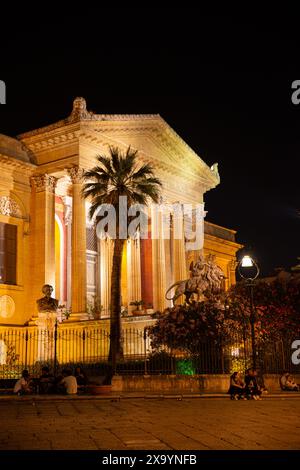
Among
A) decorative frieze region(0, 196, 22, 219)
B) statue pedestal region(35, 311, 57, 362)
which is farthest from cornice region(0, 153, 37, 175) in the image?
statue pedestal region(35, 311, 57, 362)

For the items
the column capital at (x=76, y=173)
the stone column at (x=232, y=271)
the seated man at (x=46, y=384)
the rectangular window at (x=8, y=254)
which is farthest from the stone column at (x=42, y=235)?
the stone column at (x=232, y=271)

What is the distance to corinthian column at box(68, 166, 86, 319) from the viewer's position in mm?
29812

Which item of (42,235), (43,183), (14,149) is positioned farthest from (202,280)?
(14,149)

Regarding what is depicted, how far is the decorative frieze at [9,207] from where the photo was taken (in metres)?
31.3

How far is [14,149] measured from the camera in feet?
104

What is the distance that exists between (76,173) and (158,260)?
24.6ft

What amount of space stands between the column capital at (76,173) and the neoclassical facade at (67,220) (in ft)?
0.16

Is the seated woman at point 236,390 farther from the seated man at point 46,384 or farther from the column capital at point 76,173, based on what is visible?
the column capital at point 76,173

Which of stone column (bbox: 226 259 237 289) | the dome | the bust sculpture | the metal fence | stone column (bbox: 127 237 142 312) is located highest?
the dome

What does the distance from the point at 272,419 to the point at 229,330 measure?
1143cm

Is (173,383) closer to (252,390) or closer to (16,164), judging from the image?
(252,390)

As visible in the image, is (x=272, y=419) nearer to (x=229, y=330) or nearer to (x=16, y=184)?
(x=229, y=330)

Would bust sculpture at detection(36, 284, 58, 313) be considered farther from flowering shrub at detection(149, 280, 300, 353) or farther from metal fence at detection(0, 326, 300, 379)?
flowering shrub at detection(149, 280, 300, 353)

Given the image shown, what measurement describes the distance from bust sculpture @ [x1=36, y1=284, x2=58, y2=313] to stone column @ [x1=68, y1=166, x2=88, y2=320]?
146 cm
